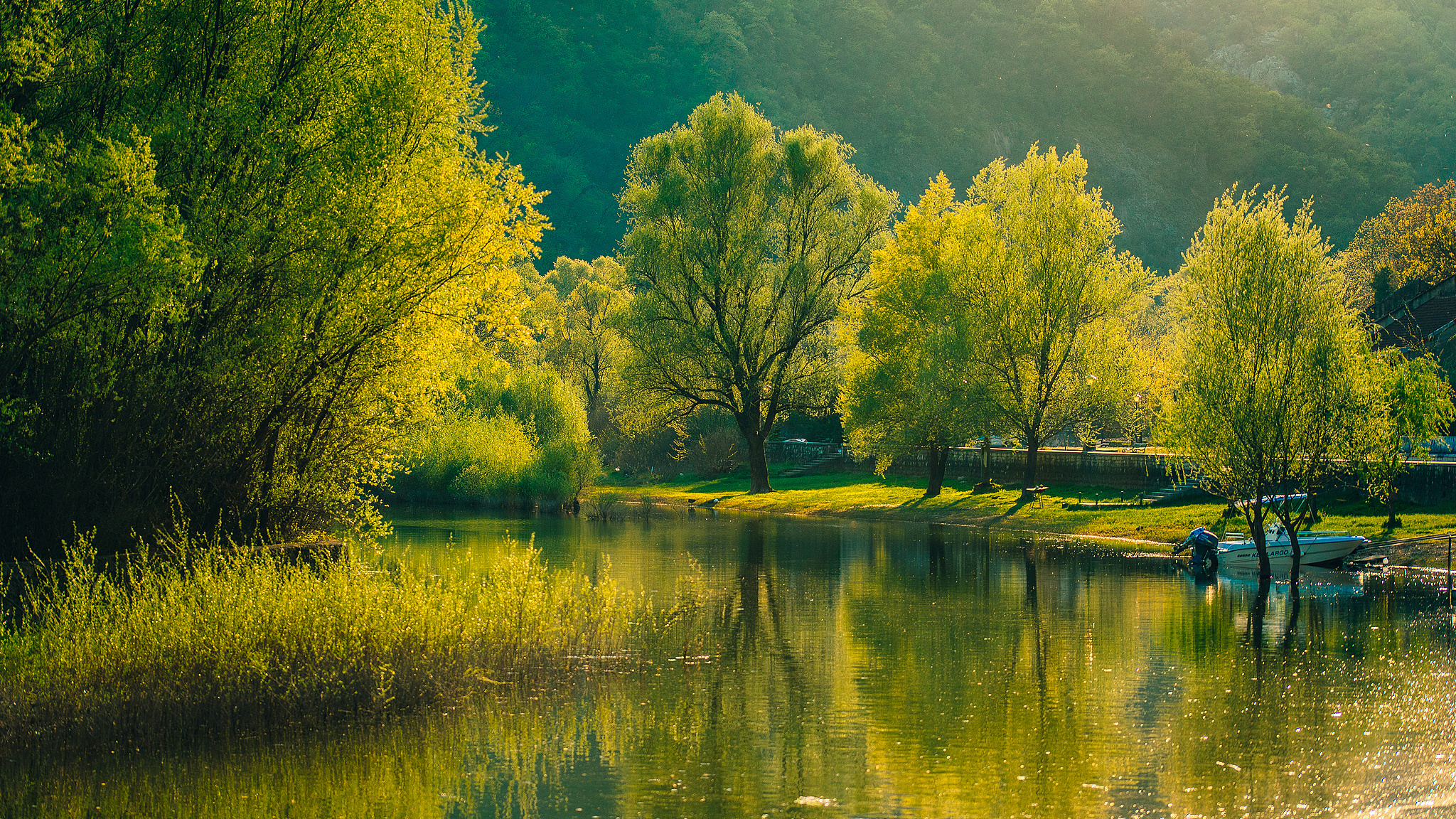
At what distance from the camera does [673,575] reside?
32.8 m

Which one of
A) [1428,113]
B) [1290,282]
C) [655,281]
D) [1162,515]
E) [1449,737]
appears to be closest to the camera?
[1449,737]

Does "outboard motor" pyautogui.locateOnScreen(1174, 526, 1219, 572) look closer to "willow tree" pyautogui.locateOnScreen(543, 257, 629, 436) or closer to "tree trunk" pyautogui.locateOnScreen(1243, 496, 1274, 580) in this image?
"tree trunk" pyautogui.locateOnScreen(1243, 496, 1274, 580)

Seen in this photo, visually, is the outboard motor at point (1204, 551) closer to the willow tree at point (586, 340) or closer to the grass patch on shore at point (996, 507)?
the grass patch on shore at point (996, 507)

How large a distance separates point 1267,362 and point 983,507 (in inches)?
957

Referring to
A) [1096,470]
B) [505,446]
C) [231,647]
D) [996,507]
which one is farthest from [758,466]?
[231,647]

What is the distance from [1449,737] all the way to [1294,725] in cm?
188

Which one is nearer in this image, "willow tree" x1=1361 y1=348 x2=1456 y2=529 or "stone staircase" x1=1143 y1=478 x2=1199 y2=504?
"willow tree" x1=1361 y1=348 x2=1456 y2=529

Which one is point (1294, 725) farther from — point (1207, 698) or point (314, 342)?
point (314, 342)

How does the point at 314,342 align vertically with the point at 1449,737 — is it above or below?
above

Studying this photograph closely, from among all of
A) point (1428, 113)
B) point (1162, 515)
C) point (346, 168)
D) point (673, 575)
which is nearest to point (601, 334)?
point (1162, 515)

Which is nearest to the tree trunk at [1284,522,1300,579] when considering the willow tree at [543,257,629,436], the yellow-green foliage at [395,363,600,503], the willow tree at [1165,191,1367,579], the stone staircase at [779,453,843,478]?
the willow tree at [1165,191,1367,579]

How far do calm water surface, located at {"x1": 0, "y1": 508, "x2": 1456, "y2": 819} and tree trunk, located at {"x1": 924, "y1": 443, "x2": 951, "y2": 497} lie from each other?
31.4 m

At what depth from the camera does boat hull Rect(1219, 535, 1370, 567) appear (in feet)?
119

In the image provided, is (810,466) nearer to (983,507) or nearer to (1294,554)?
(983,507)
